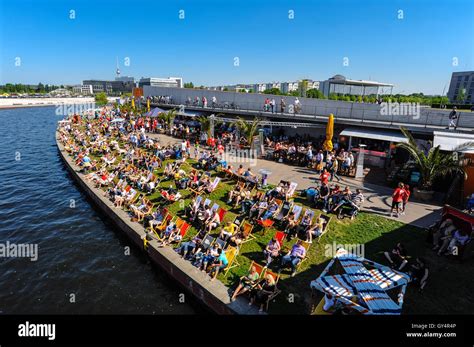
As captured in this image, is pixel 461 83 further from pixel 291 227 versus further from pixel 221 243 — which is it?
pixel 221 243

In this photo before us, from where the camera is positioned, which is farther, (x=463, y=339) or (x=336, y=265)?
(x=336, y=265)

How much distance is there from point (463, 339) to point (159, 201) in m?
12.1

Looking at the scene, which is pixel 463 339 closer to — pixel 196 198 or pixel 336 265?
pixel 336 265

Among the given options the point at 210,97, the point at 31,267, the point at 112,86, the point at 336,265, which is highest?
the point at 112,86

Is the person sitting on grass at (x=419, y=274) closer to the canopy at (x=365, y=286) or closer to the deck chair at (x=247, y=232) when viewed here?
the canopy at (x=365, y=286)

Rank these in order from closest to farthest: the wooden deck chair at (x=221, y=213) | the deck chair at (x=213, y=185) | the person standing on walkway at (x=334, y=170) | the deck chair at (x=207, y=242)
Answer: the deck chair at (x=207, y=242)
the wooden deck chair at (x=221, y=213)
the deck chair at (x=213, y=185)
the person standing on walkway at (x=334, y=170)

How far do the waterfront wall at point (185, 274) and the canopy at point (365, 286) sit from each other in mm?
2118

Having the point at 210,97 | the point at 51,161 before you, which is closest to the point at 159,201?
the point at 51,161

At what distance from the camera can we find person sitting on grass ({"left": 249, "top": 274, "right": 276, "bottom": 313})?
24.2ft

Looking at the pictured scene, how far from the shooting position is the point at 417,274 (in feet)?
25.1

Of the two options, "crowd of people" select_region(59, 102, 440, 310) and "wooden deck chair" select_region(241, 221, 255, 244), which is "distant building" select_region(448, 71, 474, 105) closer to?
"crowd of people" select_region(59, 102, 440, 310)

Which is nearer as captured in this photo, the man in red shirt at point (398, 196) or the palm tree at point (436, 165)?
the man in red shirt at point (398, 196)

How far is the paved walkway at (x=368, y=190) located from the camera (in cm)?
1114

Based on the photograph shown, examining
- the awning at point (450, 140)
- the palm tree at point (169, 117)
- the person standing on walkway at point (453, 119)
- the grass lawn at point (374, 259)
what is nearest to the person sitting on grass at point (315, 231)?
the grass lawn at point (374, 259)
